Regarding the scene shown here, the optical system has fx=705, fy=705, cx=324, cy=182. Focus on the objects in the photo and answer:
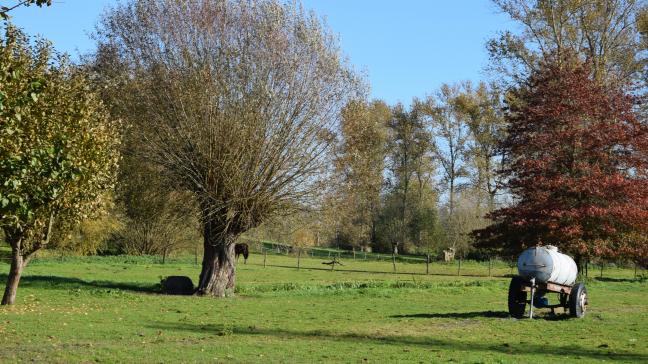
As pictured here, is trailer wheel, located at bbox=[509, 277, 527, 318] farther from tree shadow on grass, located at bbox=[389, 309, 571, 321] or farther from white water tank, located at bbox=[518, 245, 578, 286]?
white water tank, located at bbox=[518, 245, 578, 286]

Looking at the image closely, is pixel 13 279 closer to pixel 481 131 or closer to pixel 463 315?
pixel 463 315

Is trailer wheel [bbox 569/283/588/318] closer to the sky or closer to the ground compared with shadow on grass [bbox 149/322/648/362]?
closer to the sky

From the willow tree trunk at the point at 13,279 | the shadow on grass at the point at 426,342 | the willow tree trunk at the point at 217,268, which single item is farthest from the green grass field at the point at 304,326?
Result: the willow tree trunk at the point at 217,268

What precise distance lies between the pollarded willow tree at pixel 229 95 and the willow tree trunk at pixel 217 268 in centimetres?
80

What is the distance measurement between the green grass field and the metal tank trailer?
0.49 m

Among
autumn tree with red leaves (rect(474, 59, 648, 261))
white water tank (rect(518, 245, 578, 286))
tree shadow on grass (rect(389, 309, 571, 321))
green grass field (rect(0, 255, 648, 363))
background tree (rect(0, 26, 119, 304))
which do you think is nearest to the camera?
green grass field (rect(0, 255, 648, 363))

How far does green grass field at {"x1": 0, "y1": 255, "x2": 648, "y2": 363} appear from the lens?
1359 centimetres

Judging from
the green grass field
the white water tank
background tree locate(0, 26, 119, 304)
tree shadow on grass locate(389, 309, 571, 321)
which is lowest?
the green grass field

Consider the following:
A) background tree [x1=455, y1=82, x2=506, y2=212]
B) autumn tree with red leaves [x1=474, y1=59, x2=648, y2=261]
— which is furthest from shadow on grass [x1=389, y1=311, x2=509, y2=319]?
background tree [x1=455, y1=82, x2=506, y2=212]

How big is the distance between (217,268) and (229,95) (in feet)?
23.2

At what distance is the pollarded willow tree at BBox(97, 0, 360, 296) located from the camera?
1049 inches

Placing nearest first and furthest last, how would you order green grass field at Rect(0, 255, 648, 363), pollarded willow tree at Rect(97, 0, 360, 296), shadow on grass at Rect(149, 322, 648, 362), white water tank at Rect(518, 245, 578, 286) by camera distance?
green grass field at Rect(0, 255, 648, 363)
shadow on grass at Rect(149, 322, 648, 362)
white water tank at Rect(518, 245, 578, 286)
pollarded willow tree at Rect(97, 0, 360, 296)

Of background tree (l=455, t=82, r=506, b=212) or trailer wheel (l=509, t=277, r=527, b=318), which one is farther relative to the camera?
→ background tree (l=455, t=82, r=506, b=212)

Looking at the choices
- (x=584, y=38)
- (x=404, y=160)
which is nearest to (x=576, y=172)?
(x=584, y=38)
